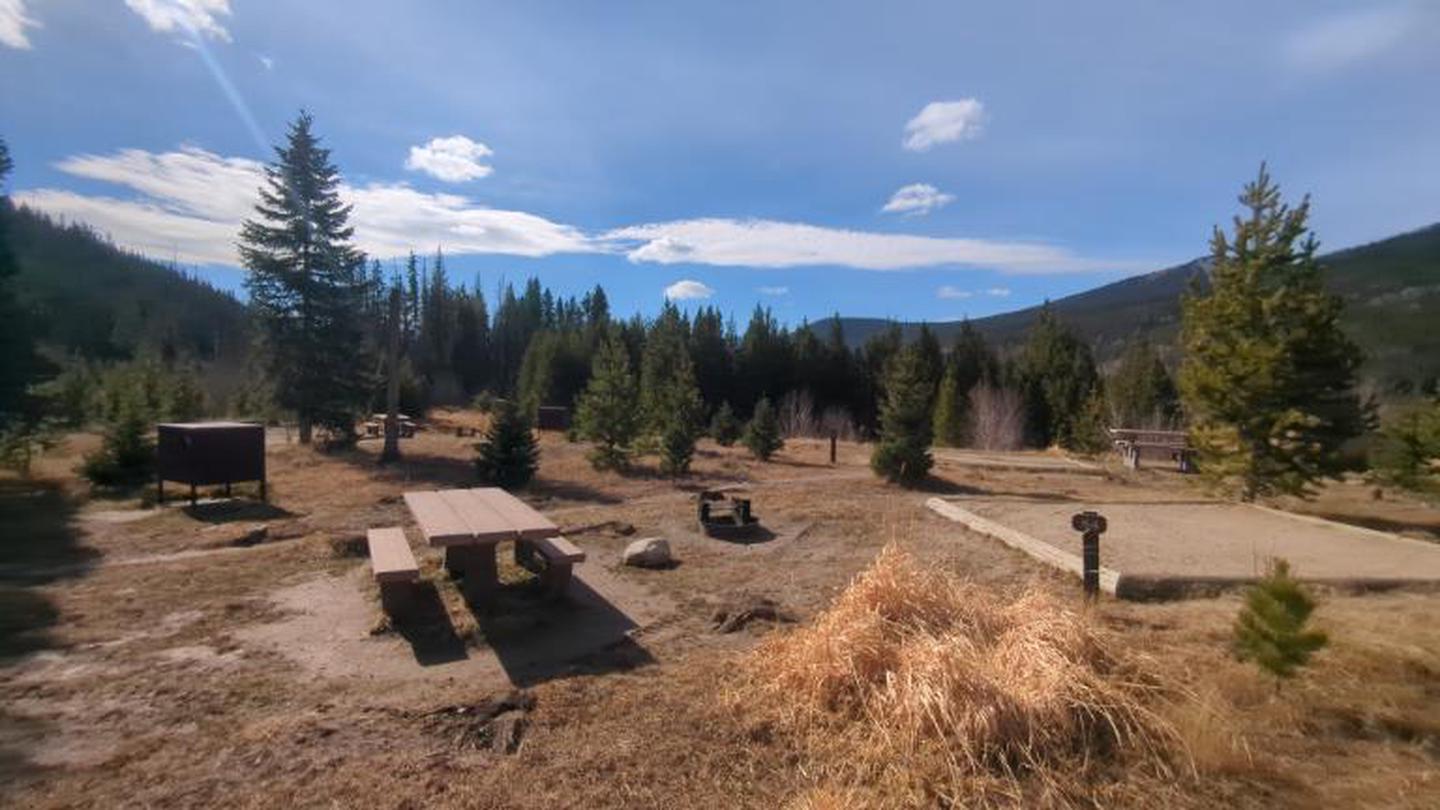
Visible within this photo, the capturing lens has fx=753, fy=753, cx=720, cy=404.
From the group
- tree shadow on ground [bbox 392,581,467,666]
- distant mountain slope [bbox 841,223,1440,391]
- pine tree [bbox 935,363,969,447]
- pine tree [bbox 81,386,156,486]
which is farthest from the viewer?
distant mountain slope [bbox 841,223,1440,391]

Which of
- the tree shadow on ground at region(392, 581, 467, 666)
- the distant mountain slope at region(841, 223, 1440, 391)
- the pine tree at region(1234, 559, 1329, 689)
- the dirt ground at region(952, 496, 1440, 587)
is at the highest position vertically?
the distant mountain slope at region(841, 223, 1440, 391)

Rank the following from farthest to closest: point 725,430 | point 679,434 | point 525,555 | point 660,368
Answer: point 660,368 → point 725,430 → point 679,434 → point 525,555

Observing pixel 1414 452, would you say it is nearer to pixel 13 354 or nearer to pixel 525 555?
pixel 525 555

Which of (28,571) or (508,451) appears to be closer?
(28,571)

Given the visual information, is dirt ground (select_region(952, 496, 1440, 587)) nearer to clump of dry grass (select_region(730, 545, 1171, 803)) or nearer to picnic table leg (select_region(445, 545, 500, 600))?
clump of dry grass (select_region(730, 545, 1171, 803))

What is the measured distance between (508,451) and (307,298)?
33.9 ft

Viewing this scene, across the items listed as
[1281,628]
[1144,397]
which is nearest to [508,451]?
[1281,628]

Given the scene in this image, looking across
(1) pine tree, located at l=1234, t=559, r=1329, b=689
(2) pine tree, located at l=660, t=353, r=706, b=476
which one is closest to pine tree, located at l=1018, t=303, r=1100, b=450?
(2) pine tree, located at l=660, t=353, r=706, b=476

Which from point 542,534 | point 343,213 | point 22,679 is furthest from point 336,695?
point 343,213

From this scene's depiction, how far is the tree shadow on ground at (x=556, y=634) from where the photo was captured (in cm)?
491

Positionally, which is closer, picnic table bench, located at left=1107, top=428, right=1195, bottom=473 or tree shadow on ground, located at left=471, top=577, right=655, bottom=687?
tree shadow on ground, located at left=471, top=577, right=655, bottom=687

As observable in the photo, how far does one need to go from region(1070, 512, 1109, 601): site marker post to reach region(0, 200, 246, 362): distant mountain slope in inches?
2907

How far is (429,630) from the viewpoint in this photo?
5715 mm

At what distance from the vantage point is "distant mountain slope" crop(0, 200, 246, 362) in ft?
242
